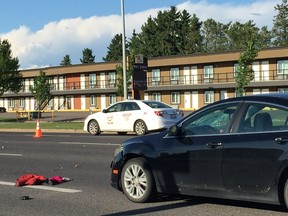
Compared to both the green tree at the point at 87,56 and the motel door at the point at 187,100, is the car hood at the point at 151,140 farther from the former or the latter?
the green tree at the point at 87,56

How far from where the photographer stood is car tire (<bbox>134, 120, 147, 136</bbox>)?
19969 millimetres

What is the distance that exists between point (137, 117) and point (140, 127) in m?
0.45

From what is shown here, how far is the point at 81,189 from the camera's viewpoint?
27.7 feet

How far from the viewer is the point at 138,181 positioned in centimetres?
717

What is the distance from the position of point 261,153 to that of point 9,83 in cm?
4508

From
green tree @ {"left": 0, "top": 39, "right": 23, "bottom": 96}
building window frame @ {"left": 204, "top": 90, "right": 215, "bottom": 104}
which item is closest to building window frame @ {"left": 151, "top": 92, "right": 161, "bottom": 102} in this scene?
building window frame @ {"left": 204, "top": 90, "right": 215, "bottom": 104}

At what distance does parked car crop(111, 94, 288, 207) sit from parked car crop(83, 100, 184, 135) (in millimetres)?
12318

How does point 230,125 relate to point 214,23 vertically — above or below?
below

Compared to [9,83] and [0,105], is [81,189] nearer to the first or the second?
[9,83]

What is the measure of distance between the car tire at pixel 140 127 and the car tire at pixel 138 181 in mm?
12572

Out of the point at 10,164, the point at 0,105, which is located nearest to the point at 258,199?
the point at 10,164

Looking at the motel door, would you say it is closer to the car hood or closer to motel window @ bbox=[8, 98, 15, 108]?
motel window @ bbox=[8, 98, 15, 108]

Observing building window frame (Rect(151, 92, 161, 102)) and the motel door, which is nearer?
the motel door

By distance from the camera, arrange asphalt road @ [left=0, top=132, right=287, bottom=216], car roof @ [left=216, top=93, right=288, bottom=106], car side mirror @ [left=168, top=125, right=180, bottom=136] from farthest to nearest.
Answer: car side mirror @ [left=168, top=125, right=180, bottom=136] < asphalt road @ [left=0, top=132, right=287, bottom=216] < car roof @ [left=216, top=93, right=288, bottom=106]
